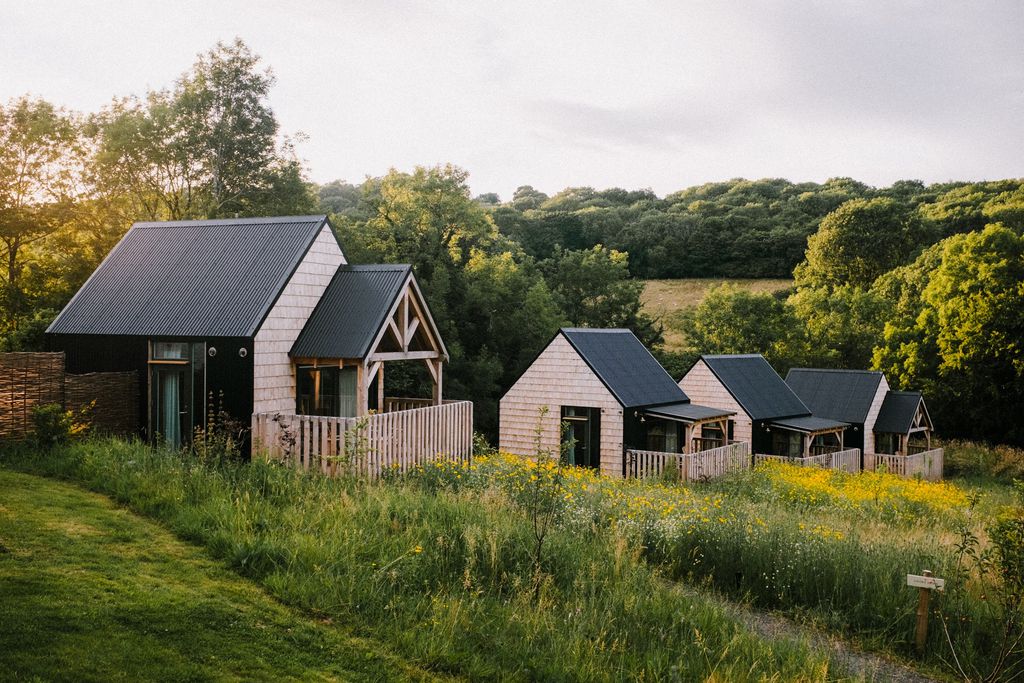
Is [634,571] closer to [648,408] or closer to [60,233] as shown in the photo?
[648,408]

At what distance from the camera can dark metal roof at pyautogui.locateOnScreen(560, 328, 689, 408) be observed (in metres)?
25.0

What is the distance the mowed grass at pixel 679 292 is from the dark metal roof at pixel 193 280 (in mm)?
47517

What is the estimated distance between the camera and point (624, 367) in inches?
1035

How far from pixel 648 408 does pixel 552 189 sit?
72246 mm

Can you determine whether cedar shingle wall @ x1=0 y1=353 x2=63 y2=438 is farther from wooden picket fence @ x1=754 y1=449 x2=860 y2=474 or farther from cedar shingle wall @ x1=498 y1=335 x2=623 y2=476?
wooden picket fence @ x1=754 y1=449 x2=860 y2=474

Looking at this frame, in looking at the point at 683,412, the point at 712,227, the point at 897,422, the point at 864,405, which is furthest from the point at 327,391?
the point at 712,227

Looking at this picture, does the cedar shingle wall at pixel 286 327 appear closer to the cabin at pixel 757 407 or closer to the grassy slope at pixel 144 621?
the grassy slope at pixel 144 621

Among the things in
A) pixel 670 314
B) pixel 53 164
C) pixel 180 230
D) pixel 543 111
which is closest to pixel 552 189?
pixel 670 314

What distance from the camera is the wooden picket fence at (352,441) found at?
42.4ft

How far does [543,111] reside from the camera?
49938 millimetres

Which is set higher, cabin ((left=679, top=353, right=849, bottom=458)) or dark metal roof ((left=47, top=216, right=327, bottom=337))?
dark metal roof ((left=47, top=216, right=327, bottom=337))

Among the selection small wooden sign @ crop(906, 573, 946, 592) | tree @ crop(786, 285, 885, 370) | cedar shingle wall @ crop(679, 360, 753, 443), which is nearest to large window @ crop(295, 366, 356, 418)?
small wooden sign @ crop(906, 573, 946, 592)

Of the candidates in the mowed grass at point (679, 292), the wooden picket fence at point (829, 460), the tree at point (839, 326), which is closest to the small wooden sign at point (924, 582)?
the wooden picket fence at point (829, 460)

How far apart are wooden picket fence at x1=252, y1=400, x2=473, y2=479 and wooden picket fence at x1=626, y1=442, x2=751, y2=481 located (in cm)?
895
